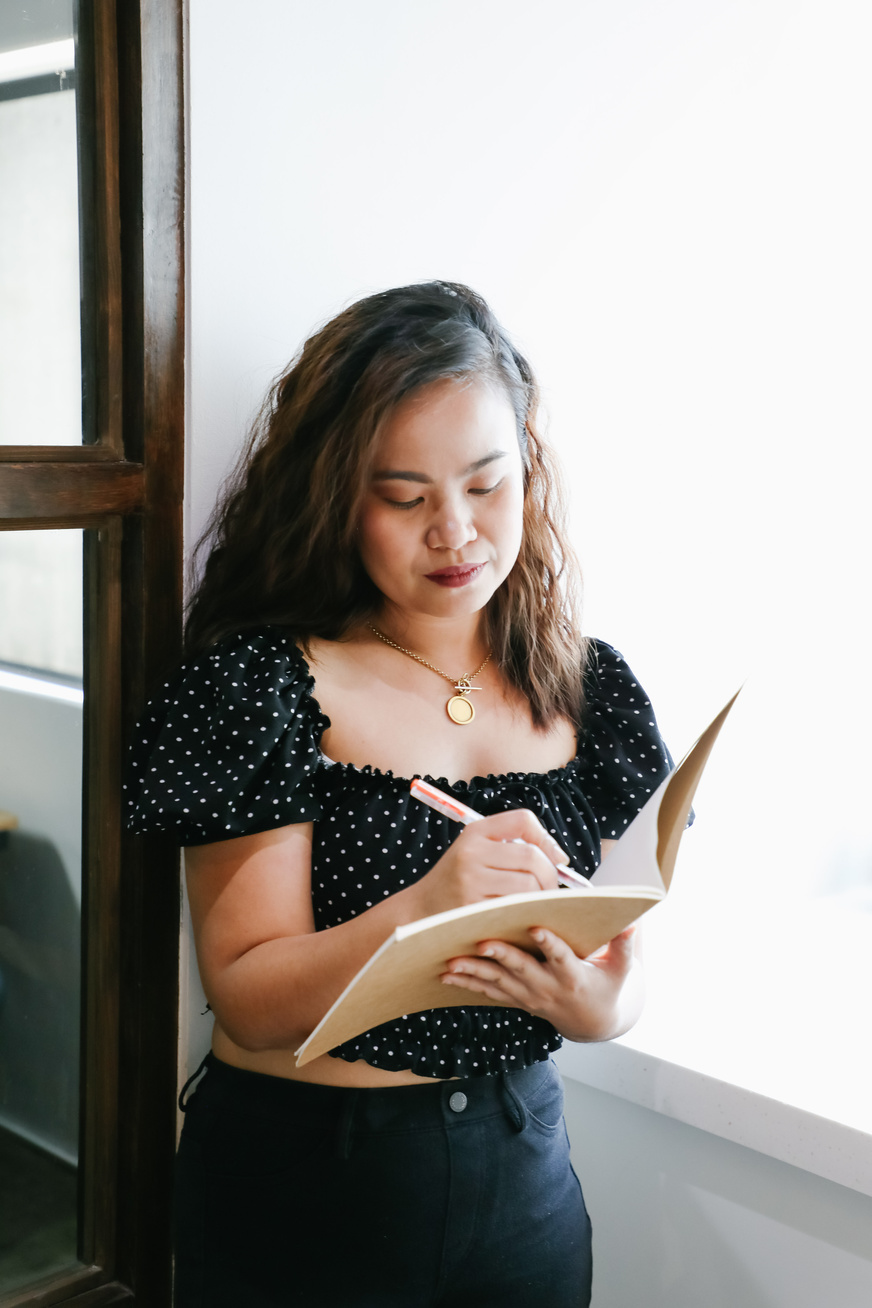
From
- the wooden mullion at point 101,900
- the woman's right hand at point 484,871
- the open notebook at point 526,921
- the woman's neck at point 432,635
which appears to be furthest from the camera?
the woman's neck at point 432,635

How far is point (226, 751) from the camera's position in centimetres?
91

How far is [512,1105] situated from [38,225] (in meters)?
0.84

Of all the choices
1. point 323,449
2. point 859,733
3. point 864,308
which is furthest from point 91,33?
point 859,733

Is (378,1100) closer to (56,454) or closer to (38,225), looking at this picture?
(56,454)

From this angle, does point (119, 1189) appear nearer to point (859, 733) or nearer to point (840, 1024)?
point (840, 1024)

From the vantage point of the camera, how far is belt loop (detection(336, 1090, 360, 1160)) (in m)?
0.94

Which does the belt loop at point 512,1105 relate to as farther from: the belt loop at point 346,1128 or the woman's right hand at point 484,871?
the woman's right hand at point 484,871

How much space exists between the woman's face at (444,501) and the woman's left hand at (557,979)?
32cm

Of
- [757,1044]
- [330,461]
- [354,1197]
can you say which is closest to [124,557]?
[330,461]

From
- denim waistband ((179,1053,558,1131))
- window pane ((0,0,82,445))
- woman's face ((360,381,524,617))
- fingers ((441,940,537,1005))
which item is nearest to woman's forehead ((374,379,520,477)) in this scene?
woman's face ((360,381,524,617))

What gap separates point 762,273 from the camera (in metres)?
1.69

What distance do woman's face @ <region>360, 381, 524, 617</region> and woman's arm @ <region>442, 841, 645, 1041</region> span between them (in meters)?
0.32

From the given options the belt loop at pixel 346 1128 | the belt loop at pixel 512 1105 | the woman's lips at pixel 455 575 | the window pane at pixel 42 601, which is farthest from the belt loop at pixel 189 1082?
the woman's lips at pixel 455 575

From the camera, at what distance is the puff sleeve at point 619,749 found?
1.10 m
